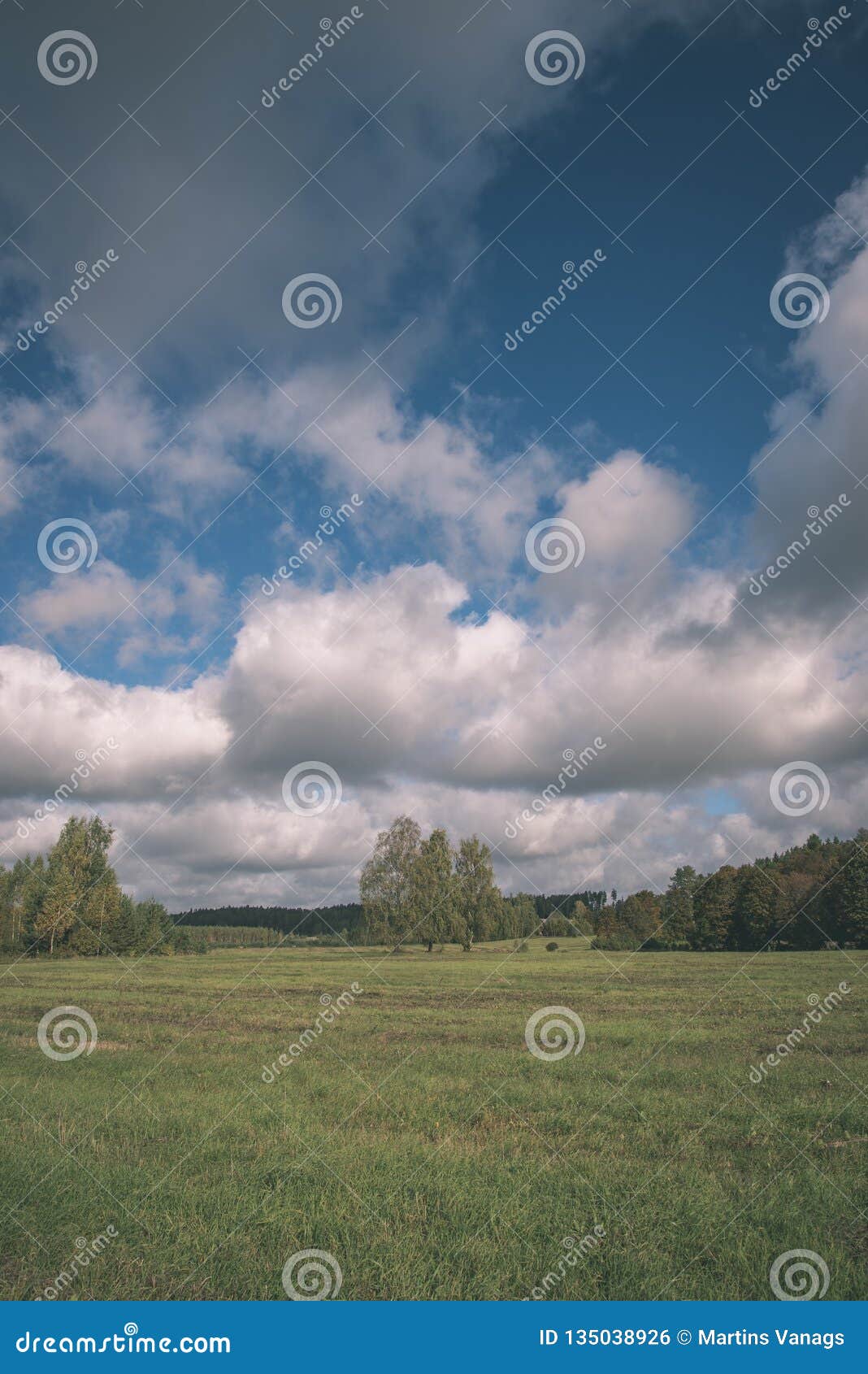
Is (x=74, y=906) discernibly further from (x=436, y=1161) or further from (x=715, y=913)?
(x=436, y=1161)

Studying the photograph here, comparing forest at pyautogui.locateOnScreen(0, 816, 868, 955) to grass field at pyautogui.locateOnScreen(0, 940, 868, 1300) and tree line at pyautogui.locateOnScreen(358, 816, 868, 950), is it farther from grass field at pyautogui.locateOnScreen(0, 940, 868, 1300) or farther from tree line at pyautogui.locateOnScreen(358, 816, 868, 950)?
grass field at pyautogui.locateOnScreen(0, 940, 868, 1300)

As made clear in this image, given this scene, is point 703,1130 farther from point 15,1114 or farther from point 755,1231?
point 15,1114

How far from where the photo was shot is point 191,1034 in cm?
1866

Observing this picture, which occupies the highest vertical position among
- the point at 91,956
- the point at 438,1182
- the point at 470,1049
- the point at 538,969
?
the point at 438,1182

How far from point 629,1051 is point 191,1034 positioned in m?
11.0

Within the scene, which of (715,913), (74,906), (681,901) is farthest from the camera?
(681,901)

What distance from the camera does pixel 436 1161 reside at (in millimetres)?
8078

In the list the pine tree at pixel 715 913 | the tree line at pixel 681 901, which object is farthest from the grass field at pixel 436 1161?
the pine tree at pixel 715 913

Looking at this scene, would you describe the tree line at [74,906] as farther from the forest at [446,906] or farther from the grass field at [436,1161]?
the grass field at [436,1161]

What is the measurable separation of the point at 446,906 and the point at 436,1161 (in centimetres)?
7581

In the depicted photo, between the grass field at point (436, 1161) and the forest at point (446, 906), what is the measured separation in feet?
186

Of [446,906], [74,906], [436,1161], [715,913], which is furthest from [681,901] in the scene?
[436,1161]

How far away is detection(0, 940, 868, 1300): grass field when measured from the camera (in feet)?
18.4

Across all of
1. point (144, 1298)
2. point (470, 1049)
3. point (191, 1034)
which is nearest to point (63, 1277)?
point (144, 1298)
